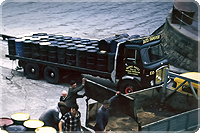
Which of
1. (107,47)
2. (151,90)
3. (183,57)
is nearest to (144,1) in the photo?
(183,57)

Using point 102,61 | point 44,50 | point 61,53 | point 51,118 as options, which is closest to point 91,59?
point 102,61

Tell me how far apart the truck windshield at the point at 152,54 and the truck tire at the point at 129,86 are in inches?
36.1

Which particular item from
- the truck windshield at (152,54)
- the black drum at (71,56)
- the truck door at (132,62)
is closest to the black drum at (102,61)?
the truck door at (132,62)

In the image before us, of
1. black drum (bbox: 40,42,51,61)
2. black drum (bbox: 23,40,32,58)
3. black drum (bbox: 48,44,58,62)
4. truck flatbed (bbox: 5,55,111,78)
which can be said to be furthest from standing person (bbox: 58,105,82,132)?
black drum (bbox: 23,40,32,58)

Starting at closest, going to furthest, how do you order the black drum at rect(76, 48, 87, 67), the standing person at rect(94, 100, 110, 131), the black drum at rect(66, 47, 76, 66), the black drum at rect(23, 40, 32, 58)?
1. the standing person at rect(94, 100, 110, 131)
2. the black drum at rect(76, 48, 87, 67)
3. the black drum at rect(66, 47, 76, 66)
4. the black drum at rect(23, 40, 32, 58)

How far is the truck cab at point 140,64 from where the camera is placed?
34.2ft

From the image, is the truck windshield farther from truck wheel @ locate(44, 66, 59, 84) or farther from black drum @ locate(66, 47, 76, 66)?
truck wheel @ locate(44, 66, 59, 84)

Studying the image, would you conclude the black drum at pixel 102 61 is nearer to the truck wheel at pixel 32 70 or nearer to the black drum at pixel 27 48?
the truck wheel at pixel 32 70

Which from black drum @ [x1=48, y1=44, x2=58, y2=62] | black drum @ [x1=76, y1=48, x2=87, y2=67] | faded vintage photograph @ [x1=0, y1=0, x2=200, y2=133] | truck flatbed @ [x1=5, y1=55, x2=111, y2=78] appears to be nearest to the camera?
faded vintage photograph @ [x1=0, y1=0, x2=200, y2=133]

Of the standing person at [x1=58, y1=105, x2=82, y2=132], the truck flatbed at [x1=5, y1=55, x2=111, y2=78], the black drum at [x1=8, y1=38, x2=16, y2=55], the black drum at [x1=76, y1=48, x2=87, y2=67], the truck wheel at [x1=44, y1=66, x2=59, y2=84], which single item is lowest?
the standing person at [x1=58, y1=105, x2=82, y2=132]

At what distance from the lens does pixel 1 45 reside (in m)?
17.8

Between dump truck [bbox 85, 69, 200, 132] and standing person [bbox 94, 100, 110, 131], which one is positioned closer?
dump truck [bbox 85, 69, 200, 132]

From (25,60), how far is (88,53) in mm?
3259

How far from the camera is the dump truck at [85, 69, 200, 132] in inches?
274
